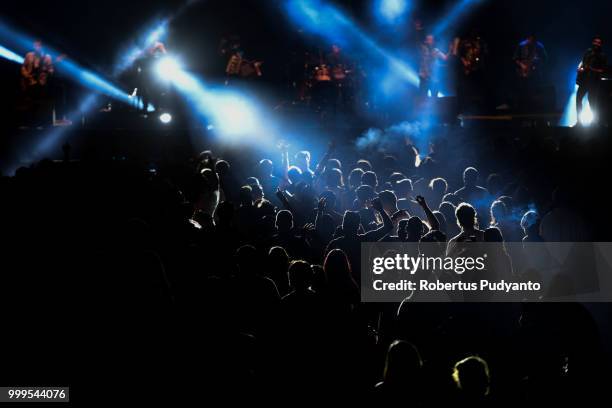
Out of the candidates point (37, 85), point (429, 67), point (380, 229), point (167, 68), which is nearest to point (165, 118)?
point (167, 68)

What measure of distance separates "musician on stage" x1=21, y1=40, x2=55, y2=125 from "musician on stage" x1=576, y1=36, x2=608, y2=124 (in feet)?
37.9

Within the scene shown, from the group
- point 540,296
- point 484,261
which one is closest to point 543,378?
point 540,296

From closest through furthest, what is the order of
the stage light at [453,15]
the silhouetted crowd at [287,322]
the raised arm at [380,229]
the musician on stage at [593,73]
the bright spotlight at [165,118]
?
1. the silhouetted crowd at [287,322]
2. the raised arm at [380,229]
3. the musician on stage at [593,73]
4. the bright spotlight at [165,118]
5. the stage light at [453,15]

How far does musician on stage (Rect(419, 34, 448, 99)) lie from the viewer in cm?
1645

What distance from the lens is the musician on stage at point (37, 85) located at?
1496cm

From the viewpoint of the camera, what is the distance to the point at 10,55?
52.8 feet

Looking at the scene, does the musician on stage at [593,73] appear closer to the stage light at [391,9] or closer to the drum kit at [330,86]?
the drum kit at [330,86]

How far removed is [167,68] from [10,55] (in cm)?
374

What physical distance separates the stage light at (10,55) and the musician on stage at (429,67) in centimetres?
1001

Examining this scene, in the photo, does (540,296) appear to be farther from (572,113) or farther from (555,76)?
(555,76)

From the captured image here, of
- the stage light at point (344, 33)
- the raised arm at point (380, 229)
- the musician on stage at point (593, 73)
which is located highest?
the stage light at point (344, 33)

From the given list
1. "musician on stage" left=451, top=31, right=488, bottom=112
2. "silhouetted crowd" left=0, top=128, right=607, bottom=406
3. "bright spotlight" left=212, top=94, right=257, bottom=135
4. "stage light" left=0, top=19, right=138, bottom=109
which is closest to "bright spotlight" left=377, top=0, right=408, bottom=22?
"musician on stage" left=451, top=31, right=488, bottom=112

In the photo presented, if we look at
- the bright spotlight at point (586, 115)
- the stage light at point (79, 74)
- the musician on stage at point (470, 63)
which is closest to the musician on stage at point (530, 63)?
the musician on stage at point (470, 63)

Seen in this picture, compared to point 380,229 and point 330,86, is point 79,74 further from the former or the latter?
point 380,229
